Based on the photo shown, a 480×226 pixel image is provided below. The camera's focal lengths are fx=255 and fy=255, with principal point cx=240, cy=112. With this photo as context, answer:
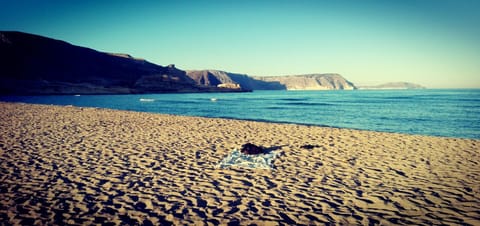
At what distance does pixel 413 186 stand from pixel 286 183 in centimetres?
318

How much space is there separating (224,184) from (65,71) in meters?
134

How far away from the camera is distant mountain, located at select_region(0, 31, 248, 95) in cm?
9175

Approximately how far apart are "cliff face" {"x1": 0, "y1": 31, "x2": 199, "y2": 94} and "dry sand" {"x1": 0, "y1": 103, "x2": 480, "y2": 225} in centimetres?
9575

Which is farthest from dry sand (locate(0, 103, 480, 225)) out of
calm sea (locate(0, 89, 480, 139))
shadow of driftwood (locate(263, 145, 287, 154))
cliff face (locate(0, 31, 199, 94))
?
cliff face (locate(0, 31, 199, 94))

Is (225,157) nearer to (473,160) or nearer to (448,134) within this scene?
(473,160)

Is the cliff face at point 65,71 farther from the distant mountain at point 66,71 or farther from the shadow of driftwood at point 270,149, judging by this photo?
the shadow of driftwood at point 270,149

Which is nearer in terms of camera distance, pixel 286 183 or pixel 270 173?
pixel 286 183

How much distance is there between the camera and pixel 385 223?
456 centimetres

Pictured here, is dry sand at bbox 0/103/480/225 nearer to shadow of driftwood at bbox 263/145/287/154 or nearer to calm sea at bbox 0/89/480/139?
shadow of driftwood at bbox 263/145/287/154

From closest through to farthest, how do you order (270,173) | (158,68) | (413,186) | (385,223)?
(385,223)
(413,186)
(270,173)
(158,68)

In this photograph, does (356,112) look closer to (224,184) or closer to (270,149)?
(270,149)

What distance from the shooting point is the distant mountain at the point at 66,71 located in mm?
91750

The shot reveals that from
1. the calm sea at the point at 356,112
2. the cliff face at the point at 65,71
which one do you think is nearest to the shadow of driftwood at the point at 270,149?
the calm sea at the point at 356,112

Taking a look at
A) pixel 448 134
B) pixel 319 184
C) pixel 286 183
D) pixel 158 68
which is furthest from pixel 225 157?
pixel 158 68
